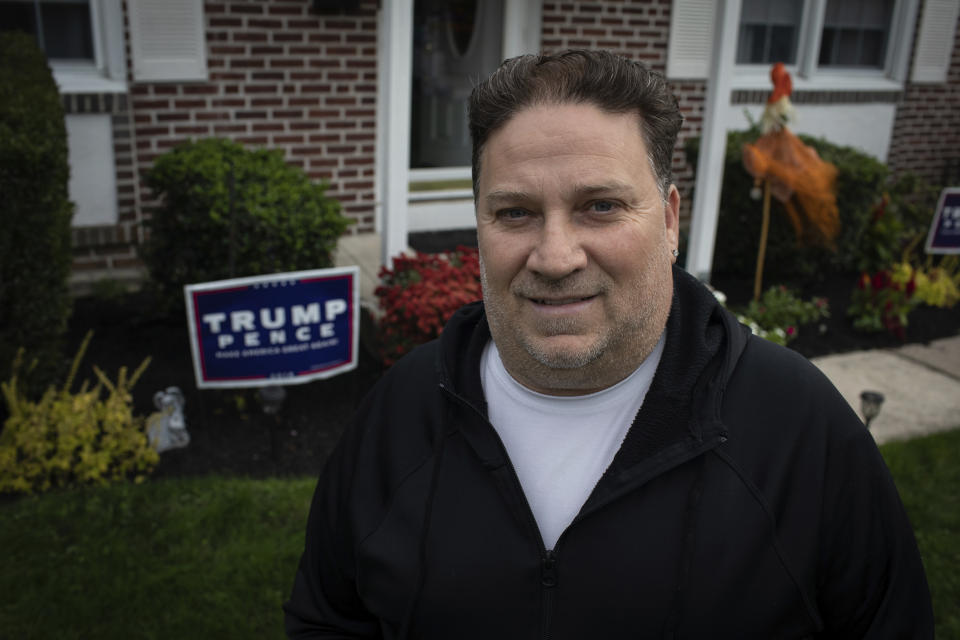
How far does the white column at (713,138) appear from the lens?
5.30m

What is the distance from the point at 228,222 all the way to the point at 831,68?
728 centimetres

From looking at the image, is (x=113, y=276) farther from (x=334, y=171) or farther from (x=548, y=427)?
(x=548, y=427)

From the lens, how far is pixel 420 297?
450 cm

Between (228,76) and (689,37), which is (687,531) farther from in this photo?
(689,37)

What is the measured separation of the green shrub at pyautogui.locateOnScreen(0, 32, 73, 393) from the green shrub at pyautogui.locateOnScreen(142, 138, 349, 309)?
31.1 inches

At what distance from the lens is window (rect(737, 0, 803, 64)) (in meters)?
8.50

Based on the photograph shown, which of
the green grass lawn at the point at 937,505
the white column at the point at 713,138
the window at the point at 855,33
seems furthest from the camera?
the window at the point at 855,33

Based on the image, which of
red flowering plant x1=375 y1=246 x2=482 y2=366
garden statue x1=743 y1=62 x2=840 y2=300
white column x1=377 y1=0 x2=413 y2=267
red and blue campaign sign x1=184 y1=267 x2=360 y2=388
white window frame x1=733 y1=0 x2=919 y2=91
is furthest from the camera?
white window frame x1=733 y1=0 x2=919 y2=91

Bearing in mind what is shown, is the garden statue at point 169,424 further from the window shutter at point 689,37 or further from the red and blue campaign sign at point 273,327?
the window shutter at point 689,37

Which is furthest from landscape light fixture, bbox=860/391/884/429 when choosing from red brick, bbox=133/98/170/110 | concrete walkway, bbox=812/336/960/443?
red brick, bbox=133/98/170/110

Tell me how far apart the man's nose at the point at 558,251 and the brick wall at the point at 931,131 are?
934 centimetres

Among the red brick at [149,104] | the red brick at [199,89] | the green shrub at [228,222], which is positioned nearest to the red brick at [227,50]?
the red brick at [199,89]

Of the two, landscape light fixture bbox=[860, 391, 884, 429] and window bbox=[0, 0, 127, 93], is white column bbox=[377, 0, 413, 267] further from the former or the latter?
landscape light fixture bbox=[860, 391, 884, 429]

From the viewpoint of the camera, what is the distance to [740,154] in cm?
673
